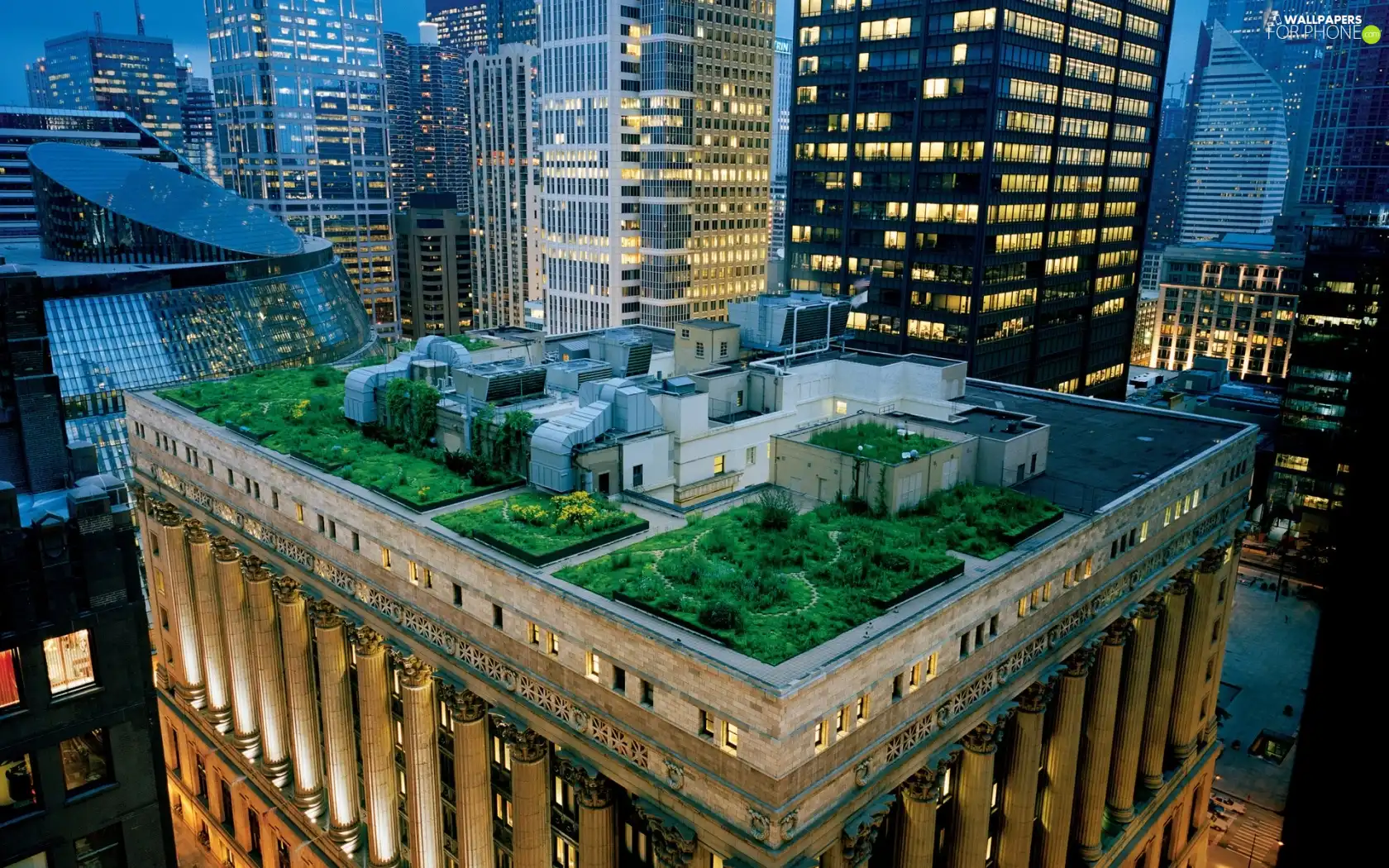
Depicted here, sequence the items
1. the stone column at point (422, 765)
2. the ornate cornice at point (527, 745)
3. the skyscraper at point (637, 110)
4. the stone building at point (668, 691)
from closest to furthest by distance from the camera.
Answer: the stone building at point (668, 691), the ornate cornice at point (527, 745), the stone column at point (422, 765), the skyscraper at point (637, 110)

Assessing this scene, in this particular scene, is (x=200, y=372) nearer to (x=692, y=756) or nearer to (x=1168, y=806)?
(x=692, y=756)

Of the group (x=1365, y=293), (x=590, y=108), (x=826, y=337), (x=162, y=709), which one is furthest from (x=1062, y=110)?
(x=162, y=709)

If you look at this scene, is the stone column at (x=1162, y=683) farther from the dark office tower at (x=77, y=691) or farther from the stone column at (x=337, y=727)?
the dark office tower at (x=77, y=691)

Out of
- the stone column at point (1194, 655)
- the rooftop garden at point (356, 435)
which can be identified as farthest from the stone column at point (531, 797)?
the stone column at point (1194, 655)

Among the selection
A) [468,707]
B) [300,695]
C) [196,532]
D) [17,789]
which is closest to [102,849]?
[17,789]

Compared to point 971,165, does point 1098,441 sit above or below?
below

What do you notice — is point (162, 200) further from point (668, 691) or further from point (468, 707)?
point (668, 691)
